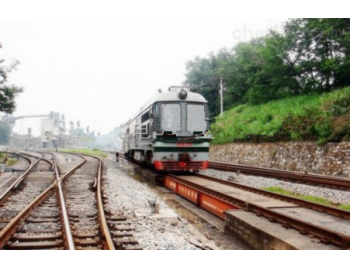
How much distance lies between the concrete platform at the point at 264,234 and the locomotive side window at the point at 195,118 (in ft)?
18.5

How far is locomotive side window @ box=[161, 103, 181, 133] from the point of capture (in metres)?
12.1

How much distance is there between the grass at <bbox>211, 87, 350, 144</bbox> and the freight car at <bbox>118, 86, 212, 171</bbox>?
621cm

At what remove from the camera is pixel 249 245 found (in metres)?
5.84

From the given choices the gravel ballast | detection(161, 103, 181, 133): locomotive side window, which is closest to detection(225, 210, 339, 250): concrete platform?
the gravel ballast

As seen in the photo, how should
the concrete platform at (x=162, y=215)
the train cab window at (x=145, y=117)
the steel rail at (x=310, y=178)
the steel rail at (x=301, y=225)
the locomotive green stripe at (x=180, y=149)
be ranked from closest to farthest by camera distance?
1. the steel rail at (x=301, y=225)
2. the concrete platform at (x=162, y=215)
3. the steel rail at (x=310, y=178)
4. the locomotive green stripe at (x=180, y=149)
5. the train cab window at (x=145, y=117)

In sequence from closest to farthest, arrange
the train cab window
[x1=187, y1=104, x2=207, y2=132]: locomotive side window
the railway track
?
1. the railway track
2. [x1=187, y1=104, x2=207, y2=132]: locomotive side window
3. the train cab window

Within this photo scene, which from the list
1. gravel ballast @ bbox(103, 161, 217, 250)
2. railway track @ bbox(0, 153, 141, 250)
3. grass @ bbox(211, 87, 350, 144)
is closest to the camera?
railway track @ bbox(0, 153, 141, 250)

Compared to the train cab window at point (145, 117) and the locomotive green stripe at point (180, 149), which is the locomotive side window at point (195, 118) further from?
the train cab window at point (145, 117)

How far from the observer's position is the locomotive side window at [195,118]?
40.0 ft

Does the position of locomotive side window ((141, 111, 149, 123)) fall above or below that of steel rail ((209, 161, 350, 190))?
A: above

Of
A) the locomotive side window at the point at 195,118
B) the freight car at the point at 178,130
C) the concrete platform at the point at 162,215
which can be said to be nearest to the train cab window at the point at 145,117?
the freight car at the point at 178,130

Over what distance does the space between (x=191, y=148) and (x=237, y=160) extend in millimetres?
11676

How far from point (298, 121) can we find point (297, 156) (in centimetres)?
204

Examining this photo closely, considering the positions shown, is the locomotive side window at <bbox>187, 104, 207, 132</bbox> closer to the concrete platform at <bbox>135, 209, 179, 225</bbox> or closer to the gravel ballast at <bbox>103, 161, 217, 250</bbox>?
the gravel ballast at <bbox>103, 161, 217, 250</bbox>
